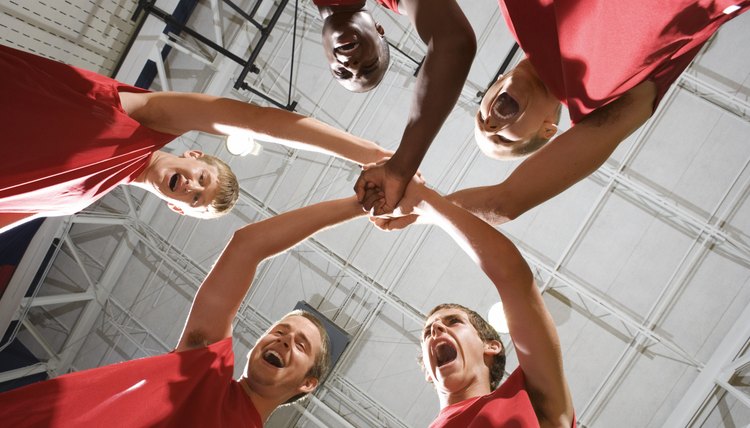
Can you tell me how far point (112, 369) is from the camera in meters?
1.90

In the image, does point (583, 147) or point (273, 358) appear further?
point (273, 358)

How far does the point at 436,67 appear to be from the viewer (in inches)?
56.4

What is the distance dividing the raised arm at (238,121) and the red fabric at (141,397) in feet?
3.47

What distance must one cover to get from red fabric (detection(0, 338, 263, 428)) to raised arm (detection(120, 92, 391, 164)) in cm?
106

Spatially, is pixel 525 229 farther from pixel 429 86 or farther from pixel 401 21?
pixel 429 86

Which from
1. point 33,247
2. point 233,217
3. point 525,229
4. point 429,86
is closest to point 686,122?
point 525,229

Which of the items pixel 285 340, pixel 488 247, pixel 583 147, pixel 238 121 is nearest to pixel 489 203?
pixel 488 247

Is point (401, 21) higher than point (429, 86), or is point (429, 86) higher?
point (401, 21)

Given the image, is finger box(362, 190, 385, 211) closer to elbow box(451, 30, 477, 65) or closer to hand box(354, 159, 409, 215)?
hand box(354, 159, 409, 215)

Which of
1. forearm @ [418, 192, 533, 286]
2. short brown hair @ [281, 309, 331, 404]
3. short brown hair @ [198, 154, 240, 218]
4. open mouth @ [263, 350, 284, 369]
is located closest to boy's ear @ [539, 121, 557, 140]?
forearm @ [418, 192, 533, 286]

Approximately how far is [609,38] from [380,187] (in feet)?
3.28

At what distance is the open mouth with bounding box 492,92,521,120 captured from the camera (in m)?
2.10

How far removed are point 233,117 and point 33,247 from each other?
21.5 feet

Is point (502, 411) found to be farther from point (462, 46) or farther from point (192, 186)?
point (192, 186)
